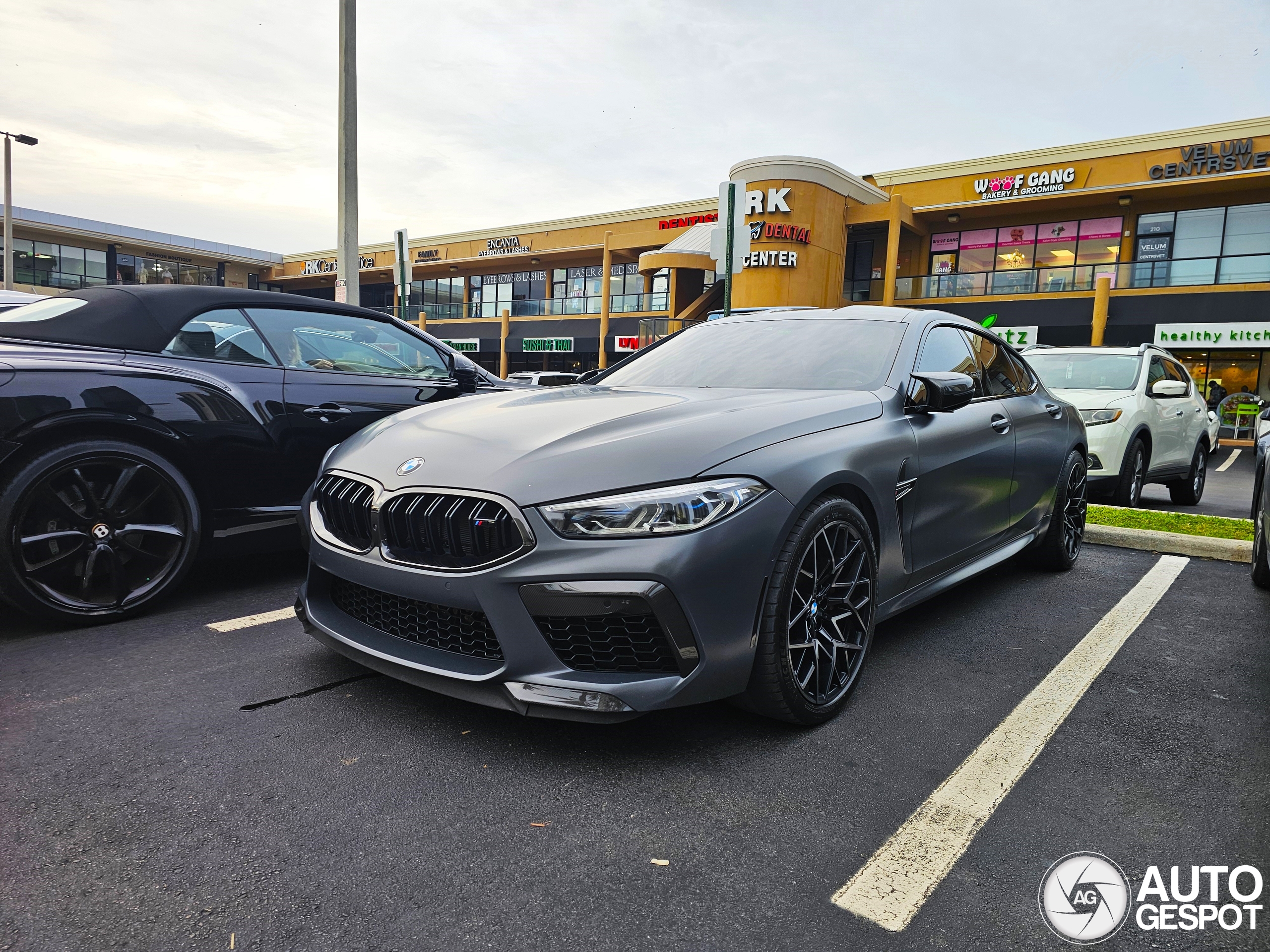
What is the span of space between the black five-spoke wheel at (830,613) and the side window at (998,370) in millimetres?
1755

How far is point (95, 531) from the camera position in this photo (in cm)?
349

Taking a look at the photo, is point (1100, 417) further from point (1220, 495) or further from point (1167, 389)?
point (1220, 495)

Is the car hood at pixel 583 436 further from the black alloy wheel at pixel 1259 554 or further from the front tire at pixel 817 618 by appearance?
the black alloy wheel at pixel 1259 554

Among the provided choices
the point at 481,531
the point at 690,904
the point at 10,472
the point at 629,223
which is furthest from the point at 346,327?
the point at 629,223

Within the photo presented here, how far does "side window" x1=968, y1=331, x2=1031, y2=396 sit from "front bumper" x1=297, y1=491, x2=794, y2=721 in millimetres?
2254

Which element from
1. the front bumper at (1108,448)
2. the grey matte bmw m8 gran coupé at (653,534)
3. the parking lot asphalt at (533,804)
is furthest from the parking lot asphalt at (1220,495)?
the parking lot asphalt at (533,804)

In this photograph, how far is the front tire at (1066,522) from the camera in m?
4.84

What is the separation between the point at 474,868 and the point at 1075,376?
786cm

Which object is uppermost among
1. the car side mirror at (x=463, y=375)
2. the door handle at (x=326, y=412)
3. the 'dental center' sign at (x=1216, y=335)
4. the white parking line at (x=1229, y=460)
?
the 'dental center' sign at (x=1216, y=335)

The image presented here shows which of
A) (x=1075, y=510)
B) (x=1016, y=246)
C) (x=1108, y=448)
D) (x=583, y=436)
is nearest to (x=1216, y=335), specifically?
(x=1016, y=246)

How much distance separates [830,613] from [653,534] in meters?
0.83

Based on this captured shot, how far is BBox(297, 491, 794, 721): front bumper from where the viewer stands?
89.0 inches

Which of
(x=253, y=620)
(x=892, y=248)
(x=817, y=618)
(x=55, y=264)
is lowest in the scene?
(x=253, y=620)

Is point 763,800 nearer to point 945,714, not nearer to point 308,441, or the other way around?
point 945,714
